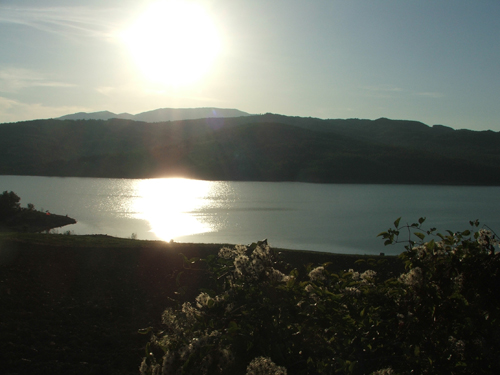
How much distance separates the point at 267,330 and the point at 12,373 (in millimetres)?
3530

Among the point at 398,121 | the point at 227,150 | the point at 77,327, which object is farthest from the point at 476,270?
the point at 398,121

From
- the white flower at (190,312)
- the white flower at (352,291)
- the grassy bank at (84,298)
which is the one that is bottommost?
the grassy bank at (84,298)

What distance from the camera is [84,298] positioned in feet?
22.7

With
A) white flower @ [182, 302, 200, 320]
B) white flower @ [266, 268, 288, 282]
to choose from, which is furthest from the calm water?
white flower @ [182, 302, 200, 320]

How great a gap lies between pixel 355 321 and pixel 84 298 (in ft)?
19.1

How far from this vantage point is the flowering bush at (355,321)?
209 centimetres

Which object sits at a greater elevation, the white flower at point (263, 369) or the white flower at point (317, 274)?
the white flower at point (317, 274)

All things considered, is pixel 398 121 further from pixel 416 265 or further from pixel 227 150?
pixel 416 265

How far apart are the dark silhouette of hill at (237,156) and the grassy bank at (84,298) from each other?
78734 millimetres

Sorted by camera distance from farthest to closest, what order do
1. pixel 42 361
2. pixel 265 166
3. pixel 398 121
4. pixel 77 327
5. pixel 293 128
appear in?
pixel 398 121, pixel 293 128, pixel 265 166, pixel 77 327, pixel 42 361

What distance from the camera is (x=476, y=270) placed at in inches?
91.0

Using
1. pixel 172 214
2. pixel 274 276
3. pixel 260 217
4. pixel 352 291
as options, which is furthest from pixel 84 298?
pixel 172 214

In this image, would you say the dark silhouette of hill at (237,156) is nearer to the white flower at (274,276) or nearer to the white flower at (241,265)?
the white flower at (274,276)

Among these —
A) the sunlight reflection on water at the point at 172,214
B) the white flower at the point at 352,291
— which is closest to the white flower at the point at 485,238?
the white flower at the point at 352,291
